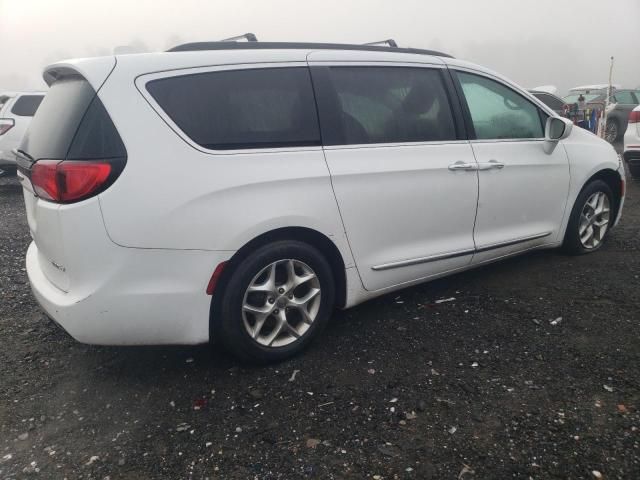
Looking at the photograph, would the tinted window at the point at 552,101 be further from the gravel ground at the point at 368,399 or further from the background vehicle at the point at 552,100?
the gravel ground at the point at 368,399

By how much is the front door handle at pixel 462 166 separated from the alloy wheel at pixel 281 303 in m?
1.19

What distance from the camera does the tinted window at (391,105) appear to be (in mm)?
3092

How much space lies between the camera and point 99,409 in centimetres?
261

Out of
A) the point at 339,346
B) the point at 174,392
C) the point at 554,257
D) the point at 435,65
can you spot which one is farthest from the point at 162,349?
the point at 554,257

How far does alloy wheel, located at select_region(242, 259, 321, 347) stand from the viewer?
277cm

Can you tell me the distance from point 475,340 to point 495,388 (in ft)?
1.70

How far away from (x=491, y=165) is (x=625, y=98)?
14056mm

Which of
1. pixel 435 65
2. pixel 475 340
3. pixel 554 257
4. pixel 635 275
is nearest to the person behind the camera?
pixel 475 340

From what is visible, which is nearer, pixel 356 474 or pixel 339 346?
pixel 356 474

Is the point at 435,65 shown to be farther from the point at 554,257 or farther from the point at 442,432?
the point at 442,432

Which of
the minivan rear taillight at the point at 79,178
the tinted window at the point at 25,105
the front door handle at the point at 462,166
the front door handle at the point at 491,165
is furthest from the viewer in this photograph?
the tinted window at the point at 25,105

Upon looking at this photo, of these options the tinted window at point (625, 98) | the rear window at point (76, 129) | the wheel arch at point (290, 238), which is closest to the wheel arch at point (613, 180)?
the wheel arch at point (290, 238)

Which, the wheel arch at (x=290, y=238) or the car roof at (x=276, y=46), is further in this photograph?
the car roof at (x=276, y=46)

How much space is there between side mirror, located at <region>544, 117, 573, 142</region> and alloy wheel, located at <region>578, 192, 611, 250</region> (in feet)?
2.35
